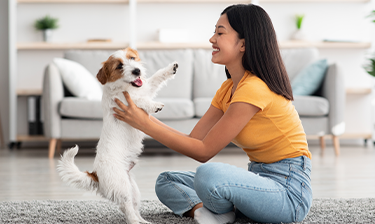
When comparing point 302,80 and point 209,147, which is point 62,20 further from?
point 209,147

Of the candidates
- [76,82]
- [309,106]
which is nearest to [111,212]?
[76,82]

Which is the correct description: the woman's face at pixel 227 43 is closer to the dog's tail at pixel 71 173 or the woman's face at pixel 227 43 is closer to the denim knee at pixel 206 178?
the denim knee at pixel 206 178

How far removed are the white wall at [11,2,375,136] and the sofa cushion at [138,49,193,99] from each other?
2.05 feet

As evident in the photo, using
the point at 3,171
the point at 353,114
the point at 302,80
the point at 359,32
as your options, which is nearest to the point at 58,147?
the point at 3,171

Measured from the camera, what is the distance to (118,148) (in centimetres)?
145

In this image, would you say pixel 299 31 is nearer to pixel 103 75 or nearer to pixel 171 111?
pixel 171 111

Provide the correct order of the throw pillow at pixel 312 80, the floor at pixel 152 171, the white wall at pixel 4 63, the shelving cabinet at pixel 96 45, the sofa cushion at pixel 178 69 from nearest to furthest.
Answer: the floor at pixel 152 171, the throw pillow at pixel 312 80, the sofa cushion at pixel 178 69, the shelving cabinet at pixel 96 45, the white wall at pixel 4 63

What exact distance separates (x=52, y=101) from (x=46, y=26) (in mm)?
1392

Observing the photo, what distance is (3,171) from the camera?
2.74m

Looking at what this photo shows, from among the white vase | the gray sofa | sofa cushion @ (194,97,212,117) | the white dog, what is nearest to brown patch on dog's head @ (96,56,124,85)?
the white dog

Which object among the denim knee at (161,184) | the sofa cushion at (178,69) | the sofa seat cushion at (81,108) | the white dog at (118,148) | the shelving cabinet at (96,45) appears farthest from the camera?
the shelving cabinet at (96,45)

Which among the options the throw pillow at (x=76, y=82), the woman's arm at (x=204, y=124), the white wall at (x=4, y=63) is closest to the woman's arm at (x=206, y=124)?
the woman's arm at (x=204, y=124)

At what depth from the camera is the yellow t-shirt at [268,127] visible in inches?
51.2

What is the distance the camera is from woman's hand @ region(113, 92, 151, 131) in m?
1.38
